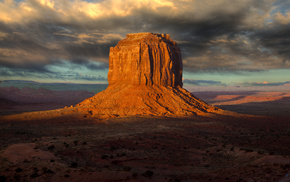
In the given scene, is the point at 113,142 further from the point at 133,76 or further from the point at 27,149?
the point at 133,76

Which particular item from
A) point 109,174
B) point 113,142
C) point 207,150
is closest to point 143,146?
point 113,142

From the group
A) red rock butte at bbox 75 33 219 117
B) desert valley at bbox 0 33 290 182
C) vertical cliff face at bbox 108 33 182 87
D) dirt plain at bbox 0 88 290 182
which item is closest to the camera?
dirt plain at bbox 0 88 290 182

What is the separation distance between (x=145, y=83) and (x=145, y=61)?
20.1 ft

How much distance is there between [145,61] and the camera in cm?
5506

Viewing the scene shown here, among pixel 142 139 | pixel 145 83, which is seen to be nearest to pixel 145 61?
pixel 145 83

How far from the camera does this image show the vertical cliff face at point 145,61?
55000 mm

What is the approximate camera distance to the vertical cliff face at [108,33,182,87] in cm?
5500

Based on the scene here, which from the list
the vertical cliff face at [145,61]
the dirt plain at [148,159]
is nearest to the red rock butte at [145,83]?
the vertical cliff face at [145,61]

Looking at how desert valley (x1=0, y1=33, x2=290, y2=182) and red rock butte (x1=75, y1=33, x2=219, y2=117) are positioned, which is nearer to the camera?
desert valley (x1=0, y1=33, x2=290, y2=182)

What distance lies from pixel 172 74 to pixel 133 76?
11.9 metres

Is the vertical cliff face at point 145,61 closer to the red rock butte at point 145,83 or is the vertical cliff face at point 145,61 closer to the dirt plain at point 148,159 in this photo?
the red rock butte at point 145,83

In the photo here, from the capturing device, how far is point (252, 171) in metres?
13.5

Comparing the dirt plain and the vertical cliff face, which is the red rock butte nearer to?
the vertical cliff face

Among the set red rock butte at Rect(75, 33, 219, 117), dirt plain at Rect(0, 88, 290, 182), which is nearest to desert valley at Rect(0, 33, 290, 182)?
dirt plain at Rect(0, 88, 290, 182)
